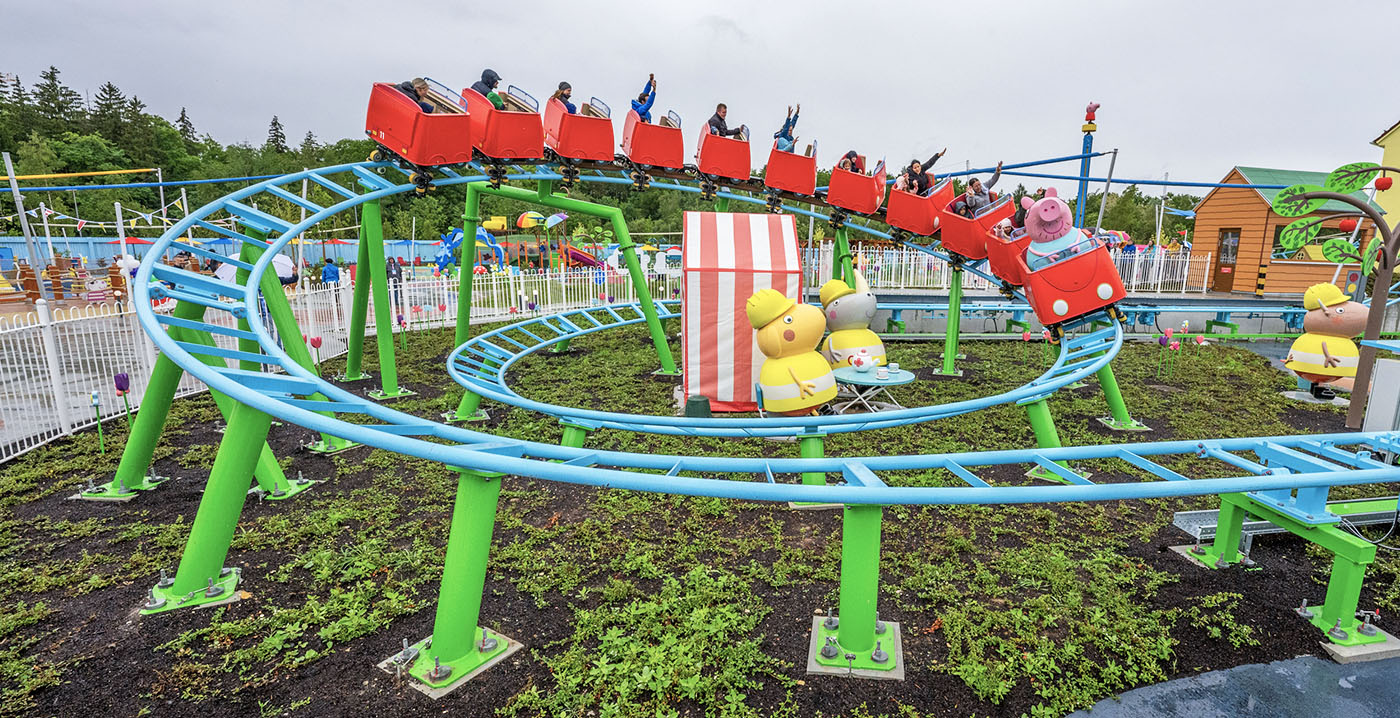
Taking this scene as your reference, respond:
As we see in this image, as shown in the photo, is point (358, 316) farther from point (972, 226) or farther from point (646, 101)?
point (972, 226)

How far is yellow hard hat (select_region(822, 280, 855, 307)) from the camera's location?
8.29 meters

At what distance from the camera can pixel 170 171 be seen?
191 feet

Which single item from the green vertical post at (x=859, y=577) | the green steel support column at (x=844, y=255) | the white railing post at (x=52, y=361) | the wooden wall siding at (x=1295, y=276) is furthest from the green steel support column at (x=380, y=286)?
the wooden wall siding at (x=1295, y=276)

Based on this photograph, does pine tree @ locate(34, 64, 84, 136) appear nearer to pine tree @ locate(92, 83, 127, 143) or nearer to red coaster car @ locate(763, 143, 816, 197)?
pine tree @ locate(92, 83, 127, 143)

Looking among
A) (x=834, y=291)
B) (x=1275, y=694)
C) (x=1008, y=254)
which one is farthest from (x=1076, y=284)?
(x=1275, y=694)

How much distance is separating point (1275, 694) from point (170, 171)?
7851 cm

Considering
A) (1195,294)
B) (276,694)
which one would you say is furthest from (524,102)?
(1195,294)

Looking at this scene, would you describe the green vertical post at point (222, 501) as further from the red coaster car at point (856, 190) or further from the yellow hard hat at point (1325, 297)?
the yellow hard hat at point (1325, 297)

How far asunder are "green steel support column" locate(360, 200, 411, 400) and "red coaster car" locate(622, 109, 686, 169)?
3.59 meters

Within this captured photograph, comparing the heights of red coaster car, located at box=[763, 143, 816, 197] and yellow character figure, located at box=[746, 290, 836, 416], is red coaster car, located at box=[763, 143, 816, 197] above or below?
above

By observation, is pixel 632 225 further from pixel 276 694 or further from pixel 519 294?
pixel 276 694

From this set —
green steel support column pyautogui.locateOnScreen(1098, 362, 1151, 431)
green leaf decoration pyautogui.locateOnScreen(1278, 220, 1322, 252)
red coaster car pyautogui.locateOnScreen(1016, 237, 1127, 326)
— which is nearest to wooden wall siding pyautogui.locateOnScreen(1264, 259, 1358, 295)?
green leaf decoration pyautogui.locateOnScreen(1278, 220, 1322, 252)

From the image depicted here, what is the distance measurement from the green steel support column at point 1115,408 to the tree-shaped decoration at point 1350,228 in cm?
245

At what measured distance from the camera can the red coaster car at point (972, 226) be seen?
881 cm
